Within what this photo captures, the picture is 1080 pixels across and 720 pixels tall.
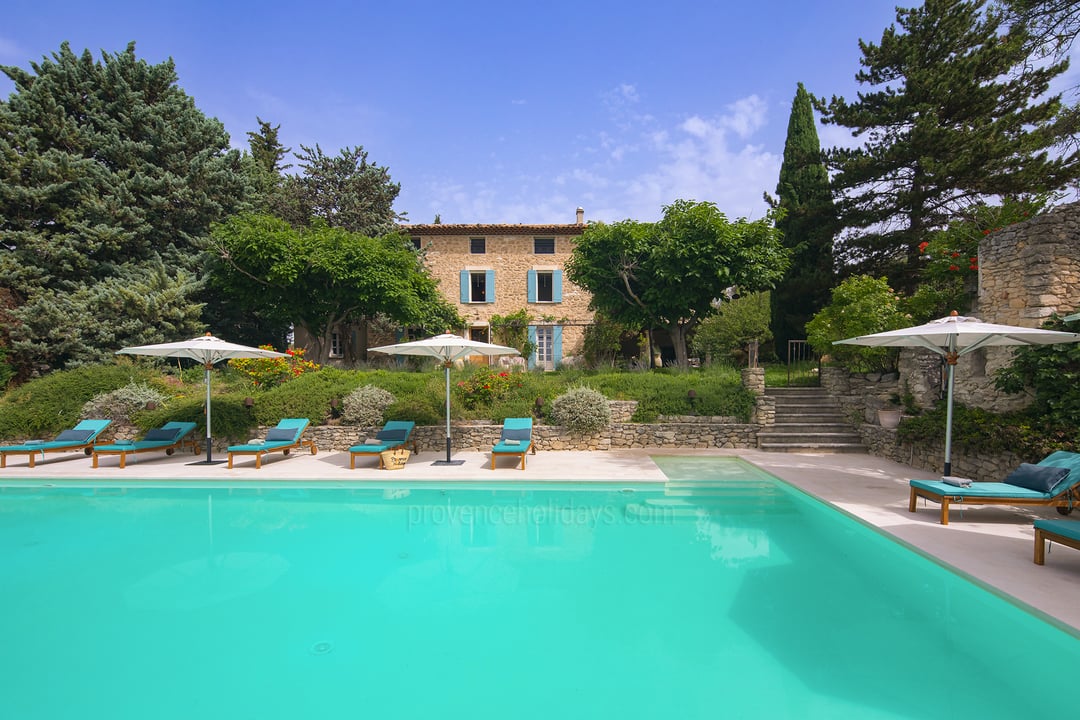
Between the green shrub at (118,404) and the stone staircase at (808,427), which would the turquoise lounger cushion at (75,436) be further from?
the stone staircase at (808,427)

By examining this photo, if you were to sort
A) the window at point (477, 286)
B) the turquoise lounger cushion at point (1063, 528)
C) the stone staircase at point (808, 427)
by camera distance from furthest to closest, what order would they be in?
1. the window at point (477, 286)
2. the stone staircase at point (808, 427)
3. the turquoise lounger cushion at point (1063, 528)

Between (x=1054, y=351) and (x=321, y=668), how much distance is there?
949 centimetres

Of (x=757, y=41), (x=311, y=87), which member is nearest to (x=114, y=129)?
(x=311, y=87)

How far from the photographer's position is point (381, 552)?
16.6 ft

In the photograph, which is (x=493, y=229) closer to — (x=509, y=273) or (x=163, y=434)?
(x=509, y=273)

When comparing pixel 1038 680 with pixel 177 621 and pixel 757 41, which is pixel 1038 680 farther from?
pixel 757 41

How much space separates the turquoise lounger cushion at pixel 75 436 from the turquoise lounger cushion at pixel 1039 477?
15.2m

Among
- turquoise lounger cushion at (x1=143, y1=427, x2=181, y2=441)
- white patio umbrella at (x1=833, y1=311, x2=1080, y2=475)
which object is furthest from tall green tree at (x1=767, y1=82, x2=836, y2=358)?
turquoise lounger cushion at (x1=143, y1=427, x2=181, y2=441)

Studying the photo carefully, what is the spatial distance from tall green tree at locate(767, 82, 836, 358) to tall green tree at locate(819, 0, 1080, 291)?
0.67 metres

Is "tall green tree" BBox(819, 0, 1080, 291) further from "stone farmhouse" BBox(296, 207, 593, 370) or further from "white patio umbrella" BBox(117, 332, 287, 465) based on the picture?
"white patio umbrella" BBox(117, 332, 287, 465)

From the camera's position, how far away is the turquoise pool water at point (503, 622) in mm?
2863

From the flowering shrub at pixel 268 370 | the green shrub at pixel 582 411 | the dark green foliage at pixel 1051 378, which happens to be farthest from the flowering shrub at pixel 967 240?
the flowering shrub at pixel 268 370

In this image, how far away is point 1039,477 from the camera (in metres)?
5.30

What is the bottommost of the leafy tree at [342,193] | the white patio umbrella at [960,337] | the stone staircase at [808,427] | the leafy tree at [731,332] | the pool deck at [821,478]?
the pool deck at [821,478]
